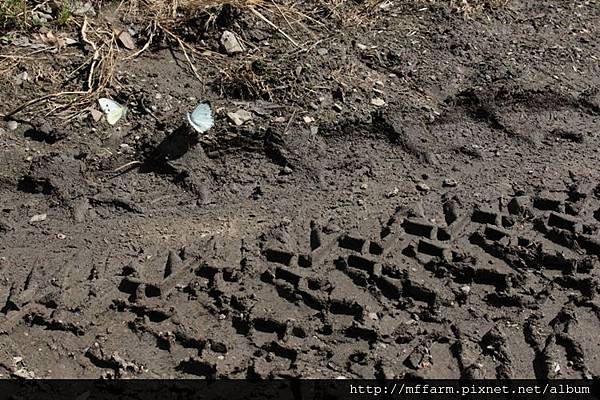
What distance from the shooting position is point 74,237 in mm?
3717

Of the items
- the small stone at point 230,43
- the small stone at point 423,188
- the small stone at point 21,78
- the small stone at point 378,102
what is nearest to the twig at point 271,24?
the small stone at point 230,43

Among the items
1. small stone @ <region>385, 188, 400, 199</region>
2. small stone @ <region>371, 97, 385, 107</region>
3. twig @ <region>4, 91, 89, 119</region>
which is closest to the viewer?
small stone @ <region>385, 188, 400, 199</region>

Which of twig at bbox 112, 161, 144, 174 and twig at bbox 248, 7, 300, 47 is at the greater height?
twig at bbox 248, 7, 300, 47

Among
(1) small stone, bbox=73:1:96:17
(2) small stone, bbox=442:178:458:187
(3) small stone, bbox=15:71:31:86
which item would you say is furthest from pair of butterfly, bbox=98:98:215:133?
(2) small stone, bbox=442:178:458:187

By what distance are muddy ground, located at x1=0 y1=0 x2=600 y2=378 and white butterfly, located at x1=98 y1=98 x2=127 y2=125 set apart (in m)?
0.06

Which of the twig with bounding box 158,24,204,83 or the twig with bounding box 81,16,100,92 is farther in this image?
the twig with bounding box 158,24,204,83

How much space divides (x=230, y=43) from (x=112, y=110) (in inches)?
31.4

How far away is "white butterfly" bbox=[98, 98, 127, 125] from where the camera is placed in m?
4.19

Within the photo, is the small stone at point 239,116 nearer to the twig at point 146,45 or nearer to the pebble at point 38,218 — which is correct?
the twig at point 146,45

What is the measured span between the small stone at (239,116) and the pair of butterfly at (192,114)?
0.33 feet

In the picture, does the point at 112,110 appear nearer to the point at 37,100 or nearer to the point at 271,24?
the point at 37,100

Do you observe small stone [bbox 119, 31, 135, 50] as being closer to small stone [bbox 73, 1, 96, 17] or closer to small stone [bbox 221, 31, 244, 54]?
small stone [bbox 73, 1, 96, 17]

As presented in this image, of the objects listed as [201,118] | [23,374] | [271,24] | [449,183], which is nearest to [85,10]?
[271,24]

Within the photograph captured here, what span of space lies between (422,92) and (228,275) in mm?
1621
